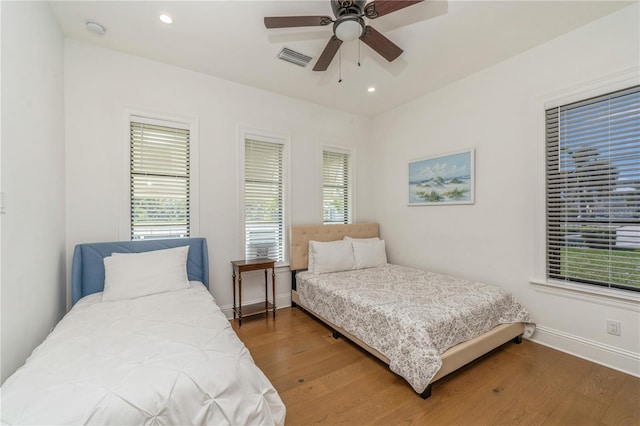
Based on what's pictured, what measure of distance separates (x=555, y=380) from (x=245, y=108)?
4117mm

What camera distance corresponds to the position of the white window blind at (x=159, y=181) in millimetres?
2863

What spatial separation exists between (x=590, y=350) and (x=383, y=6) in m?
3.30

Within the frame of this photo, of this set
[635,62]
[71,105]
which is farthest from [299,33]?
[635,62]

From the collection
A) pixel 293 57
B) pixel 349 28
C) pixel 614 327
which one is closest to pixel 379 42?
pixel 349 28

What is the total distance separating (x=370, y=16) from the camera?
1844 millimetres

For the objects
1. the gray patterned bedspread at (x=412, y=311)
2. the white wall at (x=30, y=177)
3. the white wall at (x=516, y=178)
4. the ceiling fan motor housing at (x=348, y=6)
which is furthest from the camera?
the white wall at (x=516, y=178)

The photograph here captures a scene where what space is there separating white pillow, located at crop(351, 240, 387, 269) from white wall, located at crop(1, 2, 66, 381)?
309cm

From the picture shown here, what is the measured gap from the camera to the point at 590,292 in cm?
234

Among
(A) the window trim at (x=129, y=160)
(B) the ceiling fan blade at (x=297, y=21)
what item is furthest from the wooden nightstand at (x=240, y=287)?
(B) the ceiling fan blade at (x=297, y=21)

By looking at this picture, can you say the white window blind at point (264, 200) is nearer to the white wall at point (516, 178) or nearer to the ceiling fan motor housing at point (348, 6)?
the white wall at point (516, 178)

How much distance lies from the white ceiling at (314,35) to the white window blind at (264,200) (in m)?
0.87

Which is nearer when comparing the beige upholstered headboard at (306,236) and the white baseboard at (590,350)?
the white baseboard at (590,350)

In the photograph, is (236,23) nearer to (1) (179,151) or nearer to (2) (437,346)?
(1) (179,151)

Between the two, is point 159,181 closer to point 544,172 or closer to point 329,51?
point 329,51
